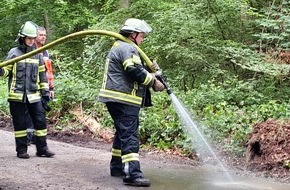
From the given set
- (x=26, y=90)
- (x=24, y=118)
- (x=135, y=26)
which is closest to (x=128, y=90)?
(x=135, y=26)

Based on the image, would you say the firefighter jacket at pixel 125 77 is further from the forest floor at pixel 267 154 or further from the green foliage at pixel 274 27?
the green foliage at pixel 274 27

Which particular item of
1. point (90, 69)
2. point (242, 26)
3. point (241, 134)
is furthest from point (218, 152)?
point (90, 69)

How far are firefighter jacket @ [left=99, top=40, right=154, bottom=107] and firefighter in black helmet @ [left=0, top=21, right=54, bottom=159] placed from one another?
1841mm

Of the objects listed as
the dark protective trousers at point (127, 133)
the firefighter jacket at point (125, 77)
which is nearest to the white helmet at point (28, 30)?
the firefighter jacket at point (125, 77)

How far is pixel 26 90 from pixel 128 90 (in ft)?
6.95

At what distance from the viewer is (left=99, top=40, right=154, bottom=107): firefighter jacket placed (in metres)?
5.71

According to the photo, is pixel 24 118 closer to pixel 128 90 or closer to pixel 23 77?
pixel 23 77

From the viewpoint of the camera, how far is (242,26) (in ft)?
37.4

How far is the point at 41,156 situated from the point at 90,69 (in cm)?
590

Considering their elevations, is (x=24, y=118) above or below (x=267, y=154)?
above

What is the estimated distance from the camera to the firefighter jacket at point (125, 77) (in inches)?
225

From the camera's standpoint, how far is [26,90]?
7246 mm

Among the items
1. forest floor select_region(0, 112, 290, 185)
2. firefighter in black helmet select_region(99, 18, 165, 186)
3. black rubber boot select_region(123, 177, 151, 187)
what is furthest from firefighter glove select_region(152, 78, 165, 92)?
forest floor select_region(0, 112, 290, 185)

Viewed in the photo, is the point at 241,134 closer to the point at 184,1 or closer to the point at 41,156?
the point at 41,156
